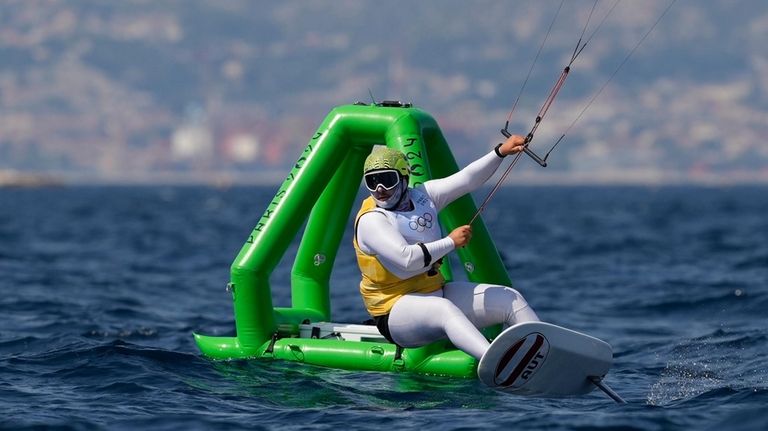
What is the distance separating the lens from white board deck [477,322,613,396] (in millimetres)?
11492

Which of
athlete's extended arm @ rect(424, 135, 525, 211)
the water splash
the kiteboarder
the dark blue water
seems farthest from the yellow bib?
the water splash

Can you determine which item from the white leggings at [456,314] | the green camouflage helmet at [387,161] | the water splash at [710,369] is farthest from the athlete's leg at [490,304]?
the water splash at [710,369]

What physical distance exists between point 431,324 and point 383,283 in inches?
22.8

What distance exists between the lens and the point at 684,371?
13.8 metres

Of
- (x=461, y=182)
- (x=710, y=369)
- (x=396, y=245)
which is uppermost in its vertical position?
(x=461, y=182)

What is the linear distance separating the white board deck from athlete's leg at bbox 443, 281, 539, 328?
581 mm

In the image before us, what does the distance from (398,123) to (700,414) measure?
4.40 meters

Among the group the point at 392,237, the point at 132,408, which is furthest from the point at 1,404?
the point at 392,237

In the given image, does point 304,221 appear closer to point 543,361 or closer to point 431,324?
point 431,324

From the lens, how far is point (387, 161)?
1191 cm

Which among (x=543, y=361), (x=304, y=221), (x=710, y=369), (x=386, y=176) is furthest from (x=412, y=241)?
(x=710, y=369)

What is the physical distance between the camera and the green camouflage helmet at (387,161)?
469 inches

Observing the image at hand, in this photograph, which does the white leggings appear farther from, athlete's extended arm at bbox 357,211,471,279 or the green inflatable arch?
the green inflatable arch

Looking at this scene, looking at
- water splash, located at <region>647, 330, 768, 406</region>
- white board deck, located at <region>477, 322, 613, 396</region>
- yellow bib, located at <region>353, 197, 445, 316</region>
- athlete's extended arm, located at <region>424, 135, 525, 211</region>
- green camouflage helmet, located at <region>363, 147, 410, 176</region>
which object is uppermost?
green camouflage helmet, located at <region>363, 147, 410, 176</region>
